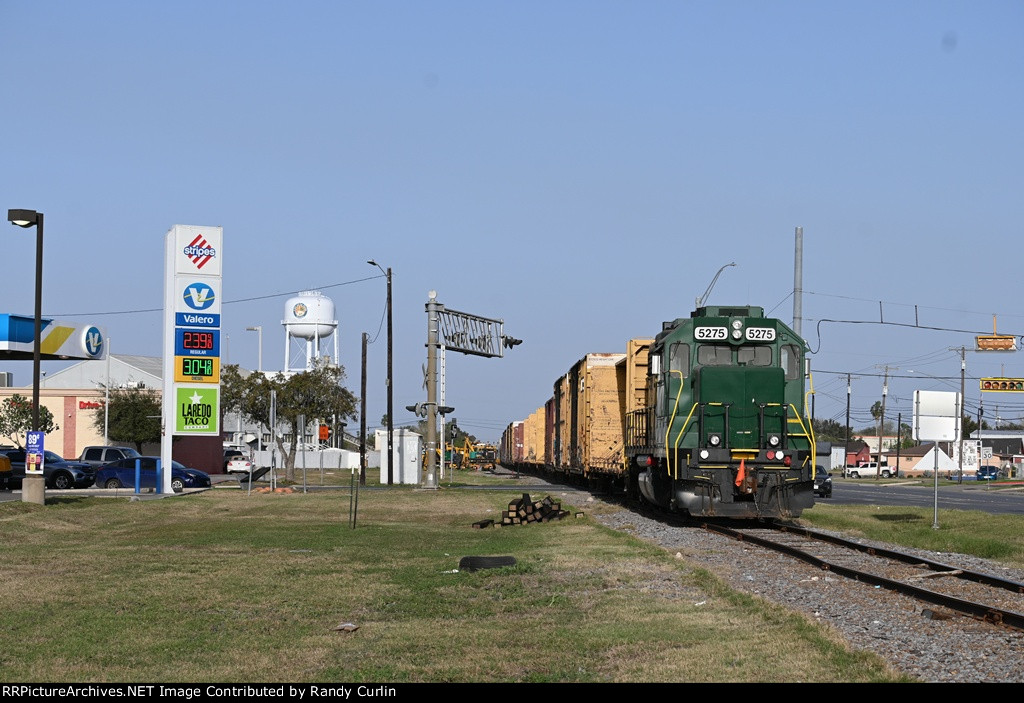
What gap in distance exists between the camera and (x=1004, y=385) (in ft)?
Result: 317

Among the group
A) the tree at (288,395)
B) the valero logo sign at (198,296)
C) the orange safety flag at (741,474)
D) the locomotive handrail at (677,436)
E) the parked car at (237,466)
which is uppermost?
the valero logo sign at (198,296)

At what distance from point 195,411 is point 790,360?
2152 centimetres

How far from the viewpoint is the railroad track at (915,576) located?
11133mm

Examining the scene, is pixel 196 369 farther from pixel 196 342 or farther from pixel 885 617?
pixel 885 617

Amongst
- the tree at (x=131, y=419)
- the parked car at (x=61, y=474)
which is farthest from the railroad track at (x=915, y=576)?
the tree at (x=131, y=419)

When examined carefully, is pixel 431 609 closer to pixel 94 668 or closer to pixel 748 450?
pixel 94 668

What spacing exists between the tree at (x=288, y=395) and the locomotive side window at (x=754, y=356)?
40.2 meters

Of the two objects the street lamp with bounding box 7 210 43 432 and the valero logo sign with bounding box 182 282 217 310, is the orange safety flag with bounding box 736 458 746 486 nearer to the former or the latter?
the street lamp with bounding box 7 210 43 432

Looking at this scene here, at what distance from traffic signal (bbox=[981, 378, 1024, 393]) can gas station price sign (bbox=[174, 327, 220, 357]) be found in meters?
76.7

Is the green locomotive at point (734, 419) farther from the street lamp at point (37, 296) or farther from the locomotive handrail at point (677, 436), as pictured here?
the street lamp at point (37, 296)

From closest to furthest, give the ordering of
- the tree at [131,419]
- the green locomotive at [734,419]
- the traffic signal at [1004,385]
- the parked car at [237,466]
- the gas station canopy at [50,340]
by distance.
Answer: the green locomotive at [734,419] < the gas station canopy at [50,340] < the parked car at [237,466] < the tree at [131,419] < the traffic signal at [1004,385]

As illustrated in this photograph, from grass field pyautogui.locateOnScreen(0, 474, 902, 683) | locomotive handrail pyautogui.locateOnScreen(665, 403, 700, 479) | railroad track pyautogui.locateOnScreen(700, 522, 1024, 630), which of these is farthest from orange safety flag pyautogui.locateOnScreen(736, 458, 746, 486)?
grass field pyautogui.locateOnScreen(0, 474, 902, 683)

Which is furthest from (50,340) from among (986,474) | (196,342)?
(986,474)
